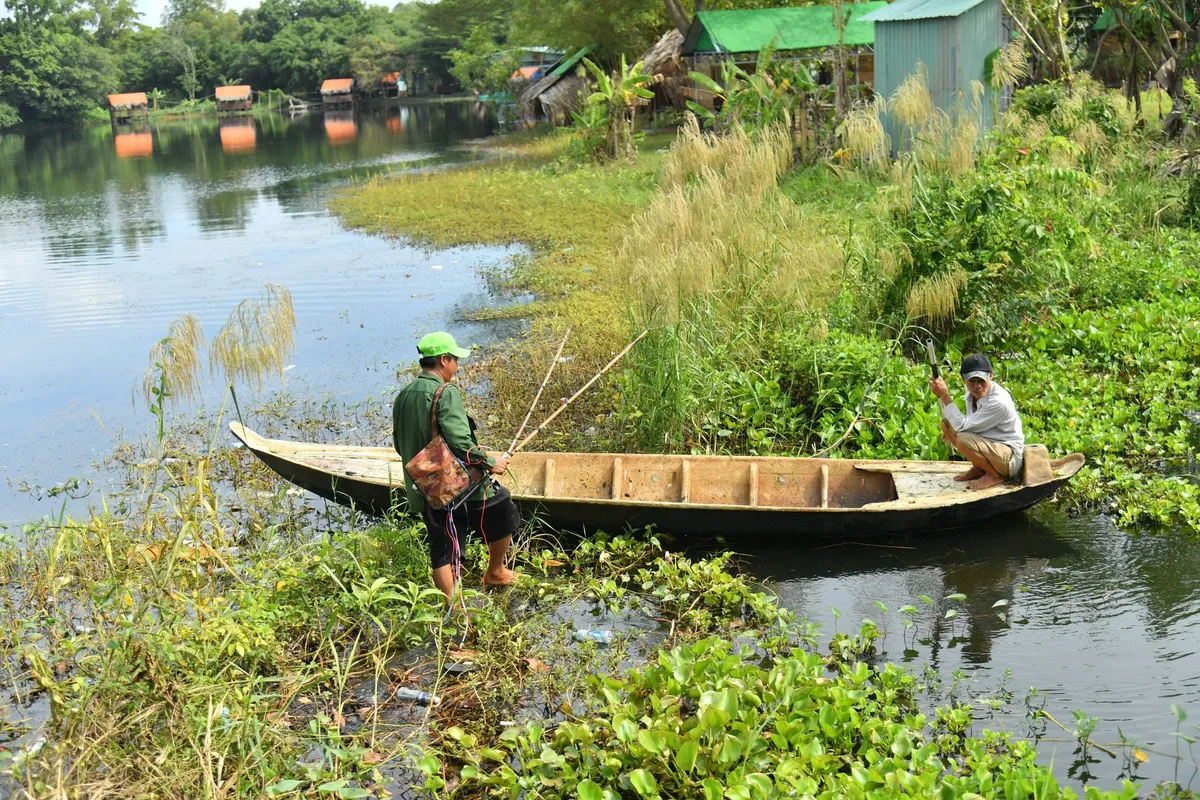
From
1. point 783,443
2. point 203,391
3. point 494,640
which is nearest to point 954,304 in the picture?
point 783,443

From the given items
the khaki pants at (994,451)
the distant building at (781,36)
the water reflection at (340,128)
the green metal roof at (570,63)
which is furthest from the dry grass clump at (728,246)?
the water reflection at (340,128)

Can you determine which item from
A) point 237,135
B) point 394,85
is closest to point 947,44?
point 237,135

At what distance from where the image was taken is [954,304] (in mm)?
8250

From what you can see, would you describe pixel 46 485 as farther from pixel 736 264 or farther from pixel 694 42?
pixel 694 42

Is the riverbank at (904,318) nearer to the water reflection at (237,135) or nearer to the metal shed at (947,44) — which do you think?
the metal shed at (947,44)

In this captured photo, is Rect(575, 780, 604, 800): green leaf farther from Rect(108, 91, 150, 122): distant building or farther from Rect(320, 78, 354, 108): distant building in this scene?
Rect(320, 78, 354, 108): distant building

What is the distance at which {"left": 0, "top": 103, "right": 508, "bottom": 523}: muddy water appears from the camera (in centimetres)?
971

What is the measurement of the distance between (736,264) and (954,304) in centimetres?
171

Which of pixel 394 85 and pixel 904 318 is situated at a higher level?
pixel 394 85

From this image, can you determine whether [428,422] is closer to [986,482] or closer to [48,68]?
[986,482]

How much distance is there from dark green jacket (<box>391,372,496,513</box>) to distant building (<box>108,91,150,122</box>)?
59.8m

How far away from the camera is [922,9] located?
50.1 feet

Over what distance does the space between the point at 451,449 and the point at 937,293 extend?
4.47 m

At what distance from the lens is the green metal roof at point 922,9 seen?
14.5 m
